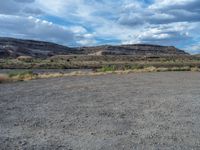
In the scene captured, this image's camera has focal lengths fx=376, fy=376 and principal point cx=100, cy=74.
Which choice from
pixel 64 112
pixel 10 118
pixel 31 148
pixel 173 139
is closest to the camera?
pixel 31 148

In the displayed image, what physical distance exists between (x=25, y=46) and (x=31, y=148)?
7634 inches

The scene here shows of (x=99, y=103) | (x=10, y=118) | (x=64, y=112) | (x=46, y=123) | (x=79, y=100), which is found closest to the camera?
(x=46, y=123)

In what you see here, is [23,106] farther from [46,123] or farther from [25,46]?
[25,46]

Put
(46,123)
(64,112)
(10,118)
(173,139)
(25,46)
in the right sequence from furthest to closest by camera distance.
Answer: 1. (25,46)
2. (64,112)
3. (10,118)
4. (46,123)
5. (173,139)

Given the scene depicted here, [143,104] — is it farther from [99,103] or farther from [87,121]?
[87,121]

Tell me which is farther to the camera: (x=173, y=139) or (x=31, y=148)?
(x=173, y=139)

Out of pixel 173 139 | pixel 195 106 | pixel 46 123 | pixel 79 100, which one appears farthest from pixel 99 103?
pixel 173 139

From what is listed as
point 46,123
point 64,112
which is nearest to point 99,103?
point 64,112

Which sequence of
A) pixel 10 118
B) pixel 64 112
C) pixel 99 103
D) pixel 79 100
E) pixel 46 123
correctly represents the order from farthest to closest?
pixel 79 100 → pixel 99 103 → pixel 64 112 → pixel 10 118 → pixel 46 123

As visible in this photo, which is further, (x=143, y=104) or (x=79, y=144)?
(x=143, y=104)

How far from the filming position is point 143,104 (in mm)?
17328

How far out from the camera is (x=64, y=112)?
1501 centimetres

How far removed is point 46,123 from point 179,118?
4654 mm

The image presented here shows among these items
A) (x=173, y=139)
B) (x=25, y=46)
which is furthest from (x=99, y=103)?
(x=25, y=46)
